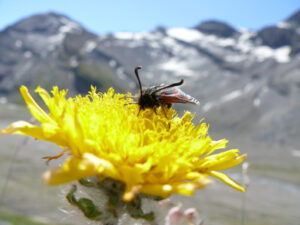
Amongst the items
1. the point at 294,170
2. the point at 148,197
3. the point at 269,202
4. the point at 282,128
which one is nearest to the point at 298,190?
the point at 269,202

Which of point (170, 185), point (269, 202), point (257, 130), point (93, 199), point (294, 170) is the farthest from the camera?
point (257, 130)

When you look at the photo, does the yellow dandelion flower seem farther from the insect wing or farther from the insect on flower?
the insect wing

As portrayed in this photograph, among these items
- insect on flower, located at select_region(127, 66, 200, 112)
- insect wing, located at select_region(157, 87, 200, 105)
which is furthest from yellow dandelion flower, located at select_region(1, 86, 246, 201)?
insect wing, located at select_region(157, 87, 200, 105)

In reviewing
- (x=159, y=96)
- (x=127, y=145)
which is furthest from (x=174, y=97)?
(x=127, y=145)

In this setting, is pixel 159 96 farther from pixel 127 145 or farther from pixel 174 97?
pixel 127 145

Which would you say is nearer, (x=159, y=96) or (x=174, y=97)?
(x=174, y=97)

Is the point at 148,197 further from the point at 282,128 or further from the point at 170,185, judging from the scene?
the point at 282,128
